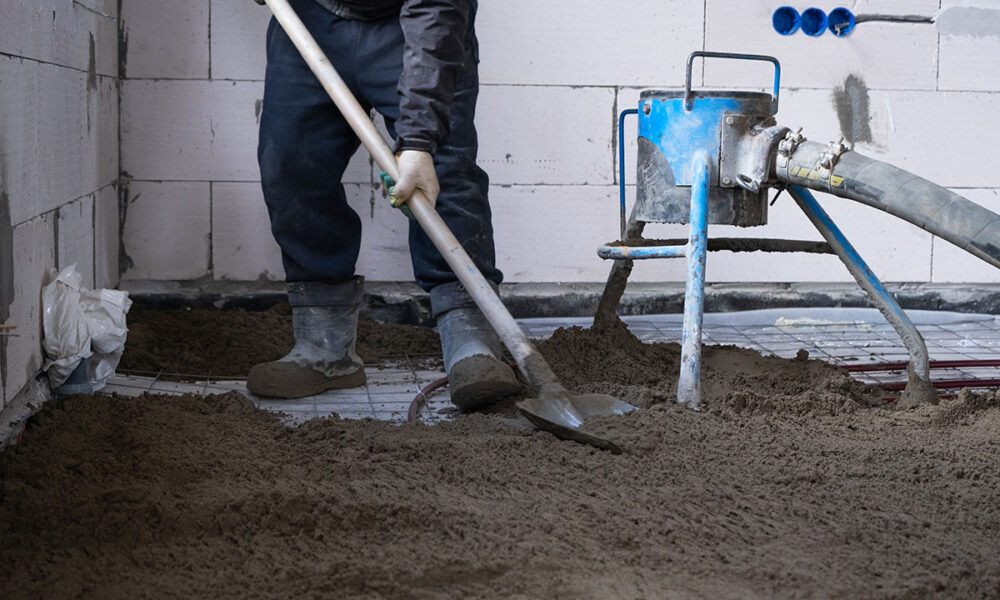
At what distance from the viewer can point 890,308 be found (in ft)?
7.75

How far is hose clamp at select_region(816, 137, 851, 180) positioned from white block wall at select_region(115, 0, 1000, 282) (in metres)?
1.45

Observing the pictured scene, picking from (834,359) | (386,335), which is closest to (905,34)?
(834,359)

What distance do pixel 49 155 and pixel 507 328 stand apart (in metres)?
1.19

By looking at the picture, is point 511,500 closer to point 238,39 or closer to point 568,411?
point 568,411

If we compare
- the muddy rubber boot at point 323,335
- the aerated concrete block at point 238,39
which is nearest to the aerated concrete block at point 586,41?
the aerated concrete block at point 238,39

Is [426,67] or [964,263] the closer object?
[426,67]

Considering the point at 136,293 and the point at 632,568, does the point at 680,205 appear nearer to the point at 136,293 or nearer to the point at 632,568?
the point at 632,568

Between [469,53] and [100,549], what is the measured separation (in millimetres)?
1587

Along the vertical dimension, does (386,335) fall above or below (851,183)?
below

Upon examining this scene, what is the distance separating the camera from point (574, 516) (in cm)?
166

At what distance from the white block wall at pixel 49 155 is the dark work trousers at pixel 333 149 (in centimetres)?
51

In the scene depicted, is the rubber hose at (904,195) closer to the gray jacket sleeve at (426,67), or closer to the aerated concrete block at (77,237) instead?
the gray jacket sleeve at (426,67)

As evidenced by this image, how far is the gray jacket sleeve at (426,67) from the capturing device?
7.26 ft

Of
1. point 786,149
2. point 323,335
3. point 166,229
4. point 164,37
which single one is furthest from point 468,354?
point 164,37
